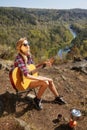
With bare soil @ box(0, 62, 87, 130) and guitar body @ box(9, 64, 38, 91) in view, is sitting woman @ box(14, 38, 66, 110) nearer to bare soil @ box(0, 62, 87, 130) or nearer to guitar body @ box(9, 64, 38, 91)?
guitar body @ box(9, 64, 38, 91)

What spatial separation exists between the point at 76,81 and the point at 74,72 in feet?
3.64

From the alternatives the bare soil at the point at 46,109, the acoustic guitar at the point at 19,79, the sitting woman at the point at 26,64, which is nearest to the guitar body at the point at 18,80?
the acoustic guitar at the point at 19,79

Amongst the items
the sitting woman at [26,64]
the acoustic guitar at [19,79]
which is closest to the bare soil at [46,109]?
the sitting woman at [26,64]

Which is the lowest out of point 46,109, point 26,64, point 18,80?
point 46,109

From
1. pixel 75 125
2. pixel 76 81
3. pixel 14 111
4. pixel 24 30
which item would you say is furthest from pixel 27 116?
pixel 24 30

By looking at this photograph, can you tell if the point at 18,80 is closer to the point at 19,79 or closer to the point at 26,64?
the point at 19,79

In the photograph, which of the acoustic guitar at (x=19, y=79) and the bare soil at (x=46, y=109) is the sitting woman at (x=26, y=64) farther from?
the bare soil at (x=46, y=109)

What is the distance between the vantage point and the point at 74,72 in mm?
10688

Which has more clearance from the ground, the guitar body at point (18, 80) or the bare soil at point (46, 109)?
the guitar body at point (18, 80)

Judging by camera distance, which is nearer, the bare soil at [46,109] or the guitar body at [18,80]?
the bare soil at [46,109]

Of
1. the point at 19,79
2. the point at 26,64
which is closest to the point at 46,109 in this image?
the point at 19,79

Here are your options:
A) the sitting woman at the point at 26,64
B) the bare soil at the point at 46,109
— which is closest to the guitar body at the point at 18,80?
the sitting woman at the point at 26,64

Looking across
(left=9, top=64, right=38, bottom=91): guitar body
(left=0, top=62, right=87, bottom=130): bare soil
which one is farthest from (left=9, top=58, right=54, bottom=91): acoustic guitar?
(left=0, top=62, right=87, bottom=130): bare soil

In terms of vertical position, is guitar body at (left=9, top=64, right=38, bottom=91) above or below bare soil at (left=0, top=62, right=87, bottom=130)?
above
